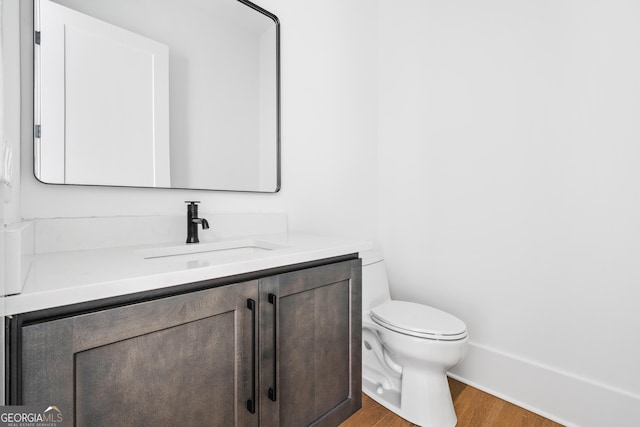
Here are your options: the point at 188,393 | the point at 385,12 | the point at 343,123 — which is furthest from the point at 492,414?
the point at 385,12

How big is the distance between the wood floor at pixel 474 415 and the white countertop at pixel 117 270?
2.83ft

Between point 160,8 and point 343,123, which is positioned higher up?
point 160,8

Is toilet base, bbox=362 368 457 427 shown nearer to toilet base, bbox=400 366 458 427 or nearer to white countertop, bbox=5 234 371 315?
toilet base, bbox=400 366 458 427

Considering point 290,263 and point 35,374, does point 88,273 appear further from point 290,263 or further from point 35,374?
point 290,263

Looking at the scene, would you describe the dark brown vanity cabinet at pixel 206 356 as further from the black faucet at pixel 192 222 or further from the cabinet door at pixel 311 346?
the black faucet at pixel 192 222

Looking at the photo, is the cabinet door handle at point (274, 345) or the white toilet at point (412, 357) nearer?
the cabinet door handle at point (274, 345)

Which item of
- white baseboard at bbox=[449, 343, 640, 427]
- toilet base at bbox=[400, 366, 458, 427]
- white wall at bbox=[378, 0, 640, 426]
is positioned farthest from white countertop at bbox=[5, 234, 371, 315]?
white baseboard at bbox=[449, 343, 640, 427]

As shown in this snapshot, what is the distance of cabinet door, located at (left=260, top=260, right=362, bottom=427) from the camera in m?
0.95

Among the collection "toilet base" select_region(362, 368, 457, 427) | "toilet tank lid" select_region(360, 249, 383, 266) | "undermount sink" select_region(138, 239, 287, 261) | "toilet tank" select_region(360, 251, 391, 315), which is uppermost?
"undermount sink" select_region(138, 239, 287, 261)

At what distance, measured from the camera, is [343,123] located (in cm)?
196

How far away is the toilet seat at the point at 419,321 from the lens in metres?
1.36

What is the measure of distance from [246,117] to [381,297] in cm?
121

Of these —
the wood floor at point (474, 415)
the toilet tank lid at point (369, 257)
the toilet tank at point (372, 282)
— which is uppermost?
the toilet tank lid at point (369, 257)

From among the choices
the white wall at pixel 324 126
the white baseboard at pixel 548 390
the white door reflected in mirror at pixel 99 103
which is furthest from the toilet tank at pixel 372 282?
the white door reflected in mirror at pixel 99 103
